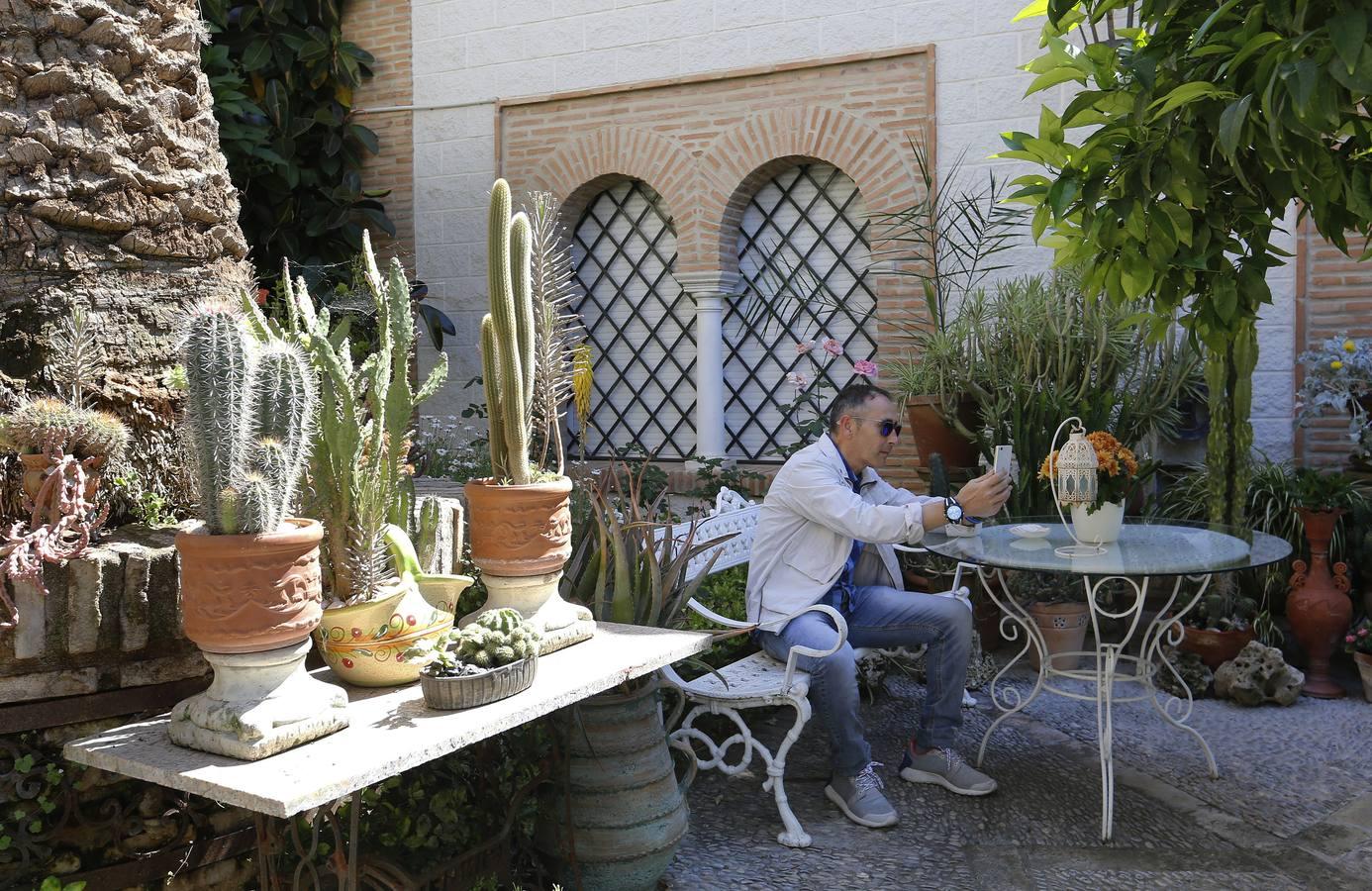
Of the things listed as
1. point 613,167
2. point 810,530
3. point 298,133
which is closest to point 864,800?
point 810,530

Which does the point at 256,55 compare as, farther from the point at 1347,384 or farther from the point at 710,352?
the point at 1347,384

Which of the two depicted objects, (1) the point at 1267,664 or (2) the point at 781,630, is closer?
(2) the point at 781,630

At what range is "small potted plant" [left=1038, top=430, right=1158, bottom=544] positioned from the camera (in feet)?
13.0

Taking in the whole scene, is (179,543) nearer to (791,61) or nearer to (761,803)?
(761,803)

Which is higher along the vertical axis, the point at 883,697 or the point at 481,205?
the point at 481,205

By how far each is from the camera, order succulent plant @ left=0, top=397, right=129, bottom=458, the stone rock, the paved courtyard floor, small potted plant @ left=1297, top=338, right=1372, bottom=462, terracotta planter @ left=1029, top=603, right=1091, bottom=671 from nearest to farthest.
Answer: succulent plant @ left=0, top=397, right=129, bottom=458 → the paved courtyard floor → the stone rock → terracotta planter @ left=1029, top=603, right=1091, bottom=671 → small potted plant @ left=1297, top=338, right=1372, bottom=462

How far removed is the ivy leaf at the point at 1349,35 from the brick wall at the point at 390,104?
7.11 m

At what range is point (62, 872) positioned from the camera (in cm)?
239

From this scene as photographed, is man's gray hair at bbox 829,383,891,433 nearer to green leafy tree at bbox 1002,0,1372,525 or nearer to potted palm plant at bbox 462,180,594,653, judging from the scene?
potted palm plant at bbox 462,180,594,653

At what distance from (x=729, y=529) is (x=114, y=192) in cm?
250

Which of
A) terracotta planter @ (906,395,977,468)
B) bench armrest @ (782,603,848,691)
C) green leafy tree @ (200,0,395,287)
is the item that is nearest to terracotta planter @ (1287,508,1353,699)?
terracotta planter @ (906,395,977,468)

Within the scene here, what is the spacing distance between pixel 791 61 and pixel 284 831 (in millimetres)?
5409

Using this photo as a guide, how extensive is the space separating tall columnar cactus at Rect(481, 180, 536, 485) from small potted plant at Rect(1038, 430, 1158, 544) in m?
2.10

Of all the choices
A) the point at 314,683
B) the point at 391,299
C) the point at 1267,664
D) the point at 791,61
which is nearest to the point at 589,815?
the point at 314,683
